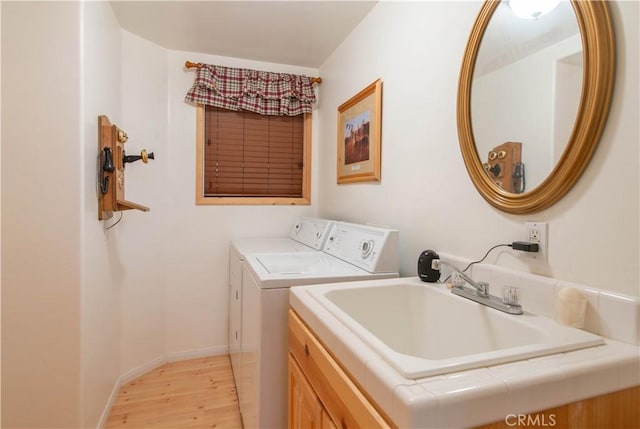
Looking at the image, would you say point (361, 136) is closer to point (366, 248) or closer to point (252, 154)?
point (366, 248)

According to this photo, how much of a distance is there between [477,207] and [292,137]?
196cm

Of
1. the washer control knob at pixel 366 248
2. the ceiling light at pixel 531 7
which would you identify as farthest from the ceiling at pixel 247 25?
the washer control knob at pixel 366 248

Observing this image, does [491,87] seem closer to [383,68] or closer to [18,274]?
[383,68]

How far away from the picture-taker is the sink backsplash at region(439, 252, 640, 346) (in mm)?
784

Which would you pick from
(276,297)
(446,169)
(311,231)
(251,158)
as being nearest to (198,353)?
(311,231)

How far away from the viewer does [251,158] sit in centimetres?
283

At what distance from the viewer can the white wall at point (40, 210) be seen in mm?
1433

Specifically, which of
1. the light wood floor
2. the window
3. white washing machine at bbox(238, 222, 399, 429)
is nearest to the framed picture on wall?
white washing machine at bbox(238, 222, 399, 429)

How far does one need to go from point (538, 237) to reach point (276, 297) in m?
0.93

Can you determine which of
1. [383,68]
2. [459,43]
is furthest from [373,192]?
[459,43]

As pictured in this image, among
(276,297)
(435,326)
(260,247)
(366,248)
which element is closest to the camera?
(435,326)

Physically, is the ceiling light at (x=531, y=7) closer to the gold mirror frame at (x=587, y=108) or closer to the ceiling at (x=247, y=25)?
the gold mirror frame at (x=587, y=108)

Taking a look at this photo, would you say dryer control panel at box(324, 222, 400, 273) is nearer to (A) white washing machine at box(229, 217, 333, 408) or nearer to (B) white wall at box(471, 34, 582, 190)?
(A) white washing machine at box(229, 217, 333, 408)

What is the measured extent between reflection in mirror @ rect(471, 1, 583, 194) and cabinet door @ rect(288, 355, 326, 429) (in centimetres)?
88
